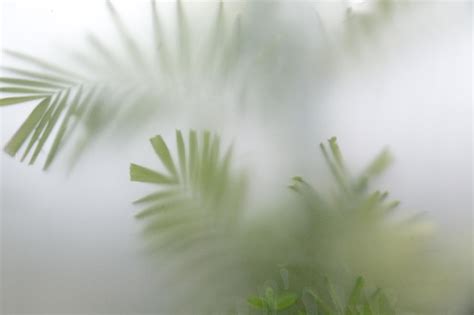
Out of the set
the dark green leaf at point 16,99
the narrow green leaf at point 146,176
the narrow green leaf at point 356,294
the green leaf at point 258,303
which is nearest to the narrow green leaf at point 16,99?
the dark green leaf at point 16,99

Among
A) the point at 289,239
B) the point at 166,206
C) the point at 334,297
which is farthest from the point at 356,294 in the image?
the point at 166,206

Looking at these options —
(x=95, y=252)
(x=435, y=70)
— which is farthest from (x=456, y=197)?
(x=95, y=252)

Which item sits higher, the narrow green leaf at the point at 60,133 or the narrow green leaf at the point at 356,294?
the narrow green leaf at the point at 60,133

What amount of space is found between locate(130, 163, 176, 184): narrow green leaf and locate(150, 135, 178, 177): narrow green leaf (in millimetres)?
18

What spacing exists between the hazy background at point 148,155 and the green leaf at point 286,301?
21cm

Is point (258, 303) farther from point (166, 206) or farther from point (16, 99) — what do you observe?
point (16, 99)

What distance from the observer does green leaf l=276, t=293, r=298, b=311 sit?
728 mm

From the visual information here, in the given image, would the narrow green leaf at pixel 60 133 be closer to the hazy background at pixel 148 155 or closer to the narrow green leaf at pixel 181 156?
the hazy background at pixel 148 155

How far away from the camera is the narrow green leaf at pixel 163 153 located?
74 cm

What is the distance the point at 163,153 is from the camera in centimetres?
74

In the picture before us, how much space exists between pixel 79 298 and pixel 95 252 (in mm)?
86

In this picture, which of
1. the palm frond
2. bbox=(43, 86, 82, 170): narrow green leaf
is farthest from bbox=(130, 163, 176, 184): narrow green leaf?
bbox=(43, 86, 82, 170): narrow green leaf

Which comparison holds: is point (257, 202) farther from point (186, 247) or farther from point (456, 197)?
point (456, 197)

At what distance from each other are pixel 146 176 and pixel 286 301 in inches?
13.2
